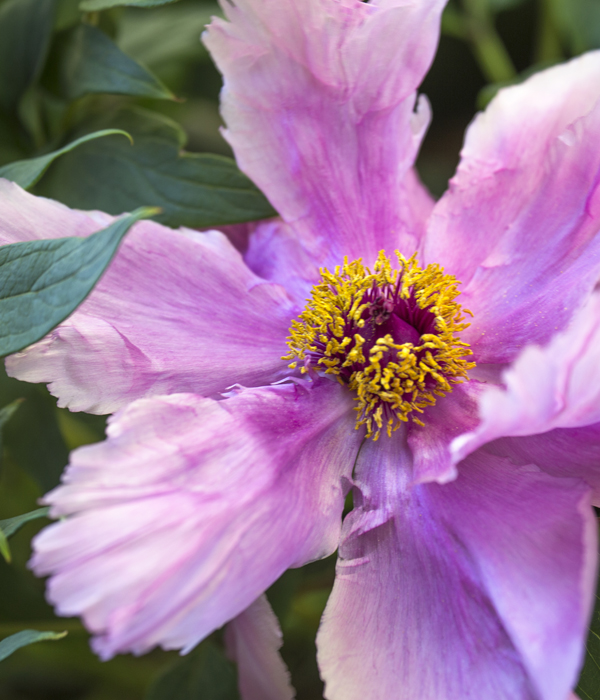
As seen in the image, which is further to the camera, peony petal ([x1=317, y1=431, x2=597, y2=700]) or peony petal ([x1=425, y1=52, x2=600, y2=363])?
peony petal ([x1=425, y1=52, x2=600, y2=363])

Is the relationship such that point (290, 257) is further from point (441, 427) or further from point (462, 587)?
point (462, 587)

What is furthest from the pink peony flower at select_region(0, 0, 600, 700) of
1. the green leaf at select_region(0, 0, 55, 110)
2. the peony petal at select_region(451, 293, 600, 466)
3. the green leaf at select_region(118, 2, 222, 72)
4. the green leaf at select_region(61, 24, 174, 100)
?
the green leaf at select_region(118, 2, 222, 72)

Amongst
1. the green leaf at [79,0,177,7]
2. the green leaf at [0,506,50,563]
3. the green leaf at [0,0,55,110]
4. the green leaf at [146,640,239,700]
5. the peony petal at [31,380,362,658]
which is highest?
the green leaf at [79,0,177,7]

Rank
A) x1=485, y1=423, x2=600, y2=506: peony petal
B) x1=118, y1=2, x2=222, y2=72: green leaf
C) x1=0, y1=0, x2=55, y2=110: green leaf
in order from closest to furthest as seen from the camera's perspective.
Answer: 1. x1=485, y1=423, x2=600, y2=506: peony petal
2. x1=0, y1=0, x2=55, y2=110: green leaf
3. x1=118, y1=2, x2=222, y2=72: green leaf

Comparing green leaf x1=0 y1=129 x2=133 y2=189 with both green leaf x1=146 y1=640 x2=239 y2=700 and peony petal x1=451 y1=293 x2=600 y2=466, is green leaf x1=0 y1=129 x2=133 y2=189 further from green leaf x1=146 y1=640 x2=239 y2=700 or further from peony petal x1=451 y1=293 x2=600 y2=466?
green leaf x1=146 y1=640 x2=239 y2=700

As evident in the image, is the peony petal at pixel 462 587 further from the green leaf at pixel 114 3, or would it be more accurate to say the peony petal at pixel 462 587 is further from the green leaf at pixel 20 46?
the green leaf at pixel 20 46

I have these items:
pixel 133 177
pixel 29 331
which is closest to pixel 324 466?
pixel 29 331

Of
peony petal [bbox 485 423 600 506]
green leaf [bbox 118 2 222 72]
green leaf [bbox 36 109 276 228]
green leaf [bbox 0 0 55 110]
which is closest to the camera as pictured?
peony petal [bbox 485 423 600 506]
